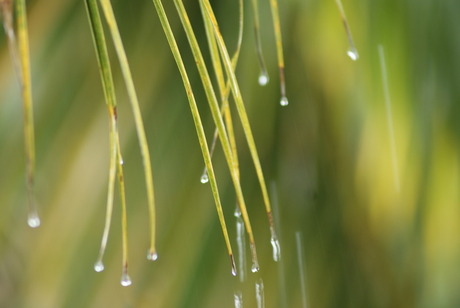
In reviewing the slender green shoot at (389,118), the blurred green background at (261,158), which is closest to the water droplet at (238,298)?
the blurred green background at (261,158)

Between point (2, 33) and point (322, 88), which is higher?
point (2, 33)

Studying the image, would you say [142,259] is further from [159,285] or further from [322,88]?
[322,88]

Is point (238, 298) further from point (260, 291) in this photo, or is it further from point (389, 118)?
point (389, 118)

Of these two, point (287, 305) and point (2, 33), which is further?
point (287, 305)

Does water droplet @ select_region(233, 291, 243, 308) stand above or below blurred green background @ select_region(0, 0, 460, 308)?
below

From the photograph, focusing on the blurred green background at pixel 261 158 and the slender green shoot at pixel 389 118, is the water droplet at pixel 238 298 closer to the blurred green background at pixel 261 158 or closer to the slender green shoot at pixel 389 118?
the blurred green background at pixel 261 158

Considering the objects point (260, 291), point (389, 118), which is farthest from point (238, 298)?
Result: point (389, 118)

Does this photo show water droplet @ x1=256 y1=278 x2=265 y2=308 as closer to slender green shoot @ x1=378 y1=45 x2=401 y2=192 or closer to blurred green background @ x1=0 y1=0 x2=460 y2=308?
blurred green background @ x1=0 y1=0 x2=460 y2=308

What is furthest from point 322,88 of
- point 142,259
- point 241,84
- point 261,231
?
point 142,259

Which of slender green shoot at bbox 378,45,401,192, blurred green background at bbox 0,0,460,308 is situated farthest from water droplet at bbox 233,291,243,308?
slender green shoot at bbox 378,45,401,192
